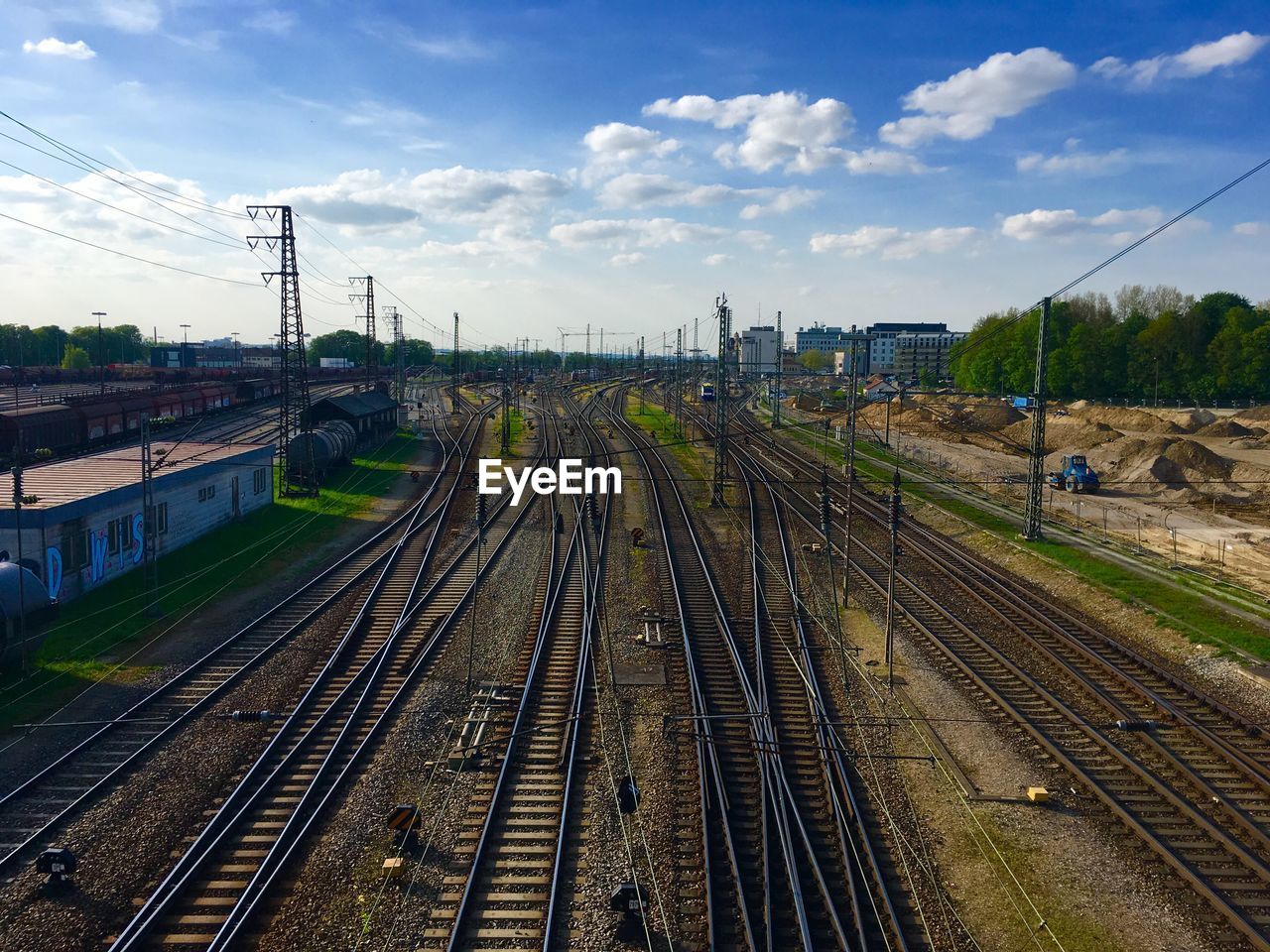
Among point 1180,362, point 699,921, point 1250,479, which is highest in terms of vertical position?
point 1180,362

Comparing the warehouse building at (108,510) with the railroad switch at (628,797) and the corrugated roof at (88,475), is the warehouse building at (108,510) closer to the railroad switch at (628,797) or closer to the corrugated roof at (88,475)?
the corrugated roof at (88,475)

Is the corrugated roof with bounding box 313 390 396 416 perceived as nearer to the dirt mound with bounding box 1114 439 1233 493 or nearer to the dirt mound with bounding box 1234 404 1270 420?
the dirt mound with bounding box 1114 439 1233 493

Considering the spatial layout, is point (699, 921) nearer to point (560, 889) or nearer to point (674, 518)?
point (560, 889)

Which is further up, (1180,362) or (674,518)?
(1180,362)

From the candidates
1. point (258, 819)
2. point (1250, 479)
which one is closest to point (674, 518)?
point (258, 819)

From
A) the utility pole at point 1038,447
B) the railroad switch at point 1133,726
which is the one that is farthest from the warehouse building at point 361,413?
the railroad switch at point 1133,726

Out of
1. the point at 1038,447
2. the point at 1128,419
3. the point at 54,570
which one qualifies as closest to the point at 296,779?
the point at 54,570

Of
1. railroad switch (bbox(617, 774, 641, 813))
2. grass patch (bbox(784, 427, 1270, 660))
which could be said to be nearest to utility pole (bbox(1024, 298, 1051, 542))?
grass patch (bbox(784, 427, 1270, 660))
